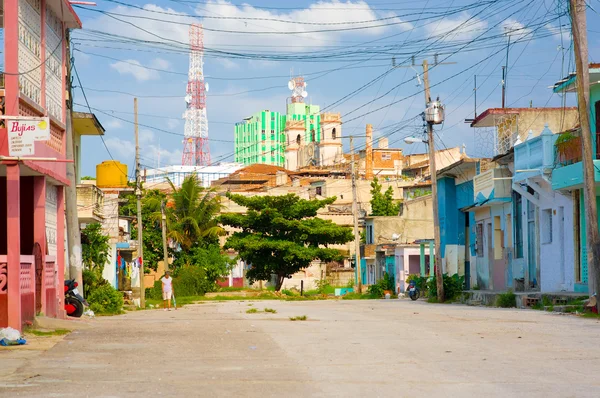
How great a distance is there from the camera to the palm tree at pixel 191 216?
63500 millimetres

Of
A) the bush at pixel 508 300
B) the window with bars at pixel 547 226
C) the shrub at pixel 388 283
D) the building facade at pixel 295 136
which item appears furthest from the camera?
the building facade at pixel 295 136

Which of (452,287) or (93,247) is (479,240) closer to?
(452,287)

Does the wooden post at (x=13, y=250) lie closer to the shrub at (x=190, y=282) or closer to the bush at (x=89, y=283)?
the bush at (x=89, y=283)

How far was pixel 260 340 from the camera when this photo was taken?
671 inches

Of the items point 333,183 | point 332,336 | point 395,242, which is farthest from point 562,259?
point 333,183

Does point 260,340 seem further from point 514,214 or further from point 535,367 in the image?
point 514,214

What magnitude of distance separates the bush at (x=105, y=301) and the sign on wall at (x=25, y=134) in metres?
Answer: 14.0

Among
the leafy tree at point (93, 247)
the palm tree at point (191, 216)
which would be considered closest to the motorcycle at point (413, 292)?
the leafy tree at point (93, 247)

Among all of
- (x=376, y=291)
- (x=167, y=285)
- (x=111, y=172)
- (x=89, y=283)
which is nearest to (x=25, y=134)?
(x=89, y=283)

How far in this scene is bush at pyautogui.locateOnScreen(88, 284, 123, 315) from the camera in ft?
99.9

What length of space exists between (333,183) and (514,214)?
51.7 metres

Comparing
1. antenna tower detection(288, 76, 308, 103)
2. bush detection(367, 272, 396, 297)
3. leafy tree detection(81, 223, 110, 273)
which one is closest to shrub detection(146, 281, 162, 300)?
bush detection(367, 272, 396, 297)

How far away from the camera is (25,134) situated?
1689 centimetres

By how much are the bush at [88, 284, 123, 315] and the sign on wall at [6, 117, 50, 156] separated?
14018mm
